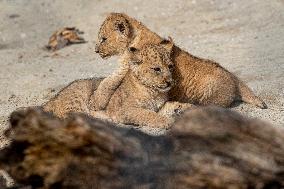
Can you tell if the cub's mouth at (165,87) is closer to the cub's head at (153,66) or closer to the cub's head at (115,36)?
the cub's head at (153,66)

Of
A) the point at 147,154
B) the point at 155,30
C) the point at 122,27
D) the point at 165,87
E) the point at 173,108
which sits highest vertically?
the point at 147,154

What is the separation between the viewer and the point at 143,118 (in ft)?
22.7

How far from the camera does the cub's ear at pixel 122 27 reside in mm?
7816

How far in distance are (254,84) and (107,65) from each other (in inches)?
116

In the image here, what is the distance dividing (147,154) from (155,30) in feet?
30.4

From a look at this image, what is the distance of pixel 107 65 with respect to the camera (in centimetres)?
1048

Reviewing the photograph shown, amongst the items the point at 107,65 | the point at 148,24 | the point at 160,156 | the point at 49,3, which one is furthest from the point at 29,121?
the point at 49,3

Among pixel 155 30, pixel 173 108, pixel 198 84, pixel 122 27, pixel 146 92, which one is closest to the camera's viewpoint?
pixel 173 108

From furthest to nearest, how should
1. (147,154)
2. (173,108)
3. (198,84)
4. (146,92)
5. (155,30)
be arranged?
(155,30) → (198,84) → (146,92) → (173,108) → (147,154)

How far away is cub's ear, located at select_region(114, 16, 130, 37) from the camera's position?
7.82 meters

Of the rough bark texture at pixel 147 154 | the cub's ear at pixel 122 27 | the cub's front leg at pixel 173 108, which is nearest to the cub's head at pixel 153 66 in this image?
the cub's front leg at pixel 173 108

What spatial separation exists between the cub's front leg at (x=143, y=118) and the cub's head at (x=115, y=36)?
1.07 meters

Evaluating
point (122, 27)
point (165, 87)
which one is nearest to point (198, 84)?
point (165, 87)

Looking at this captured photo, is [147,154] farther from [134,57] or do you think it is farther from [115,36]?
[115,36]
